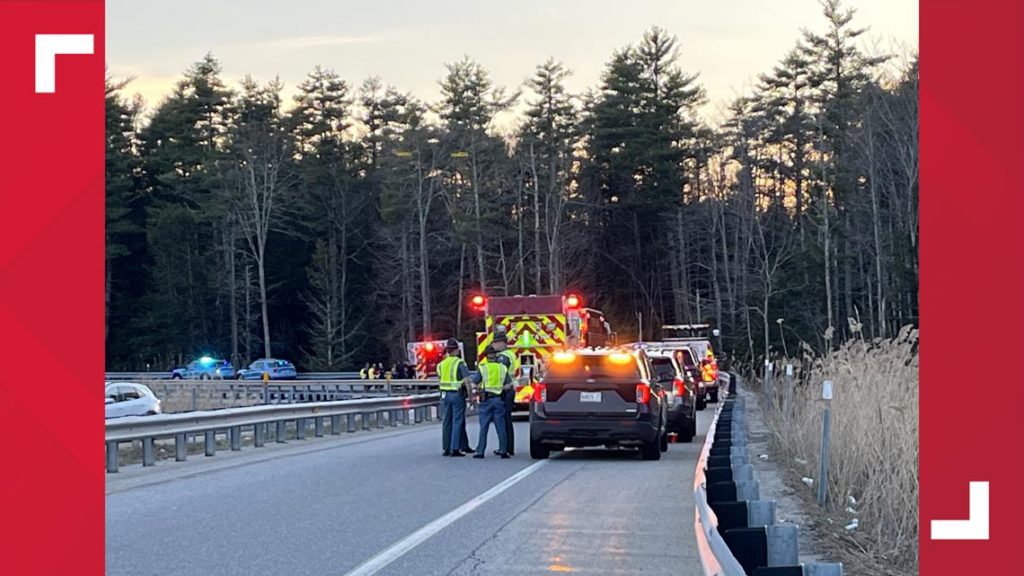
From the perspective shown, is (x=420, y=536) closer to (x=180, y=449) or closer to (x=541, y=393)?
(x=541, y=393)

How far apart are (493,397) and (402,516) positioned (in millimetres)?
8126

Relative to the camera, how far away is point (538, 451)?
20.4m

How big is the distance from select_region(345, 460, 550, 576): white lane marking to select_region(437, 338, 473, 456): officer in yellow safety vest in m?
4.32

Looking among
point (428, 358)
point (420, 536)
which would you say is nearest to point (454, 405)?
point (420, 536)

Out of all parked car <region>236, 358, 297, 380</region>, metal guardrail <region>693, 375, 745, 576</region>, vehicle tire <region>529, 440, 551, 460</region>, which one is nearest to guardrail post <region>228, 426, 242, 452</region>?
vehicle tire <region>529, 440, 551, 460</region>

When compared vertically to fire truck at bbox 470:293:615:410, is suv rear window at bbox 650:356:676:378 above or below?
below

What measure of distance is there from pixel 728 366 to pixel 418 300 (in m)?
26.3

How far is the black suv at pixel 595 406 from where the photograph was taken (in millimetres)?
20062

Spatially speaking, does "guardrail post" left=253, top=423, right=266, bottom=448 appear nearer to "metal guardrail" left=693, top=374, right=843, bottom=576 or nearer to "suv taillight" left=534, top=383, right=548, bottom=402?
"suv taillight" left=534, top=383, right=548, bottom=402

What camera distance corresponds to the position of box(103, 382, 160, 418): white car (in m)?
32.3

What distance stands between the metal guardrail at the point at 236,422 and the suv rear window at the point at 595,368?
5.56 meters

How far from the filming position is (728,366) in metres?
60.5
